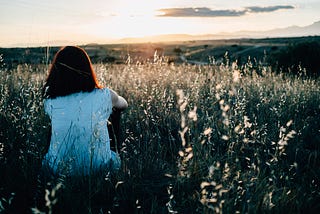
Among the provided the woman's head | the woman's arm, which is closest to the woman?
the woman's head

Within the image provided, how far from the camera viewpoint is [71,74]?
2.58 m

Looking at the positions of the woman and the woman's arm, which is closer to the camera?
the woman

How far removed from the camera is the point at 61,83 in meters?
2.60

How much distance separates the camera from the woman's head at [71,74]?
257 cm

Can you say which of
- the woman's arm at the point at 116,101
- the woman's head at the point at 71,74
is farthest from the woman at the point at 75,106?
the woman's arm at the point at 116,101

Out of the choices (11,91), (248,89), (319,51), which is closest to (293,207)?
(248,89)

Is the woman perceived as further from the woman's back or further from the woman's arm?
the woman's arm

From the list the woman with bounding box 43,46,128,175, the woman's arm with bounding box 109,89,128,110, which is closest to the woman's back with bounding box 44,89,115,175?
the woman with bounding box 43,46,128,175

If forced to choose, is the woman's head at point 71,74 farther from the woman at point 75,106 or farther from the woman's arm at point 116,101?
the woman's arm at point 116,101

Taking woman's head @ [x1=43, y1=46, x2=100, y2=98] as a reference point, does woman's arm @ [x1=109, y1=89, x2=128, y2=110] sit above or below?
below

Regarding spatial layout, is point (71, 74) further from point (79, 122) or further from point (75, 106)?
point (79, 122)

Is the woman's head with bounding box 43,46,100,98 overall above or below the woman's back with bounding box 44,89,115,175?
above

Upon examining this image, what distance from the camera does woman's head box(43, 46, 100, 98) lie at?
2570 millimetres

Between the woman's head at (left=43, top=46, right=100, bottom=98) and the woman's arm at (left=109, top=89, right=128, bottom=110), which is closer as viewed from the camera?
the woman's head at (left=43, top=46, right=100, bottom=98)
